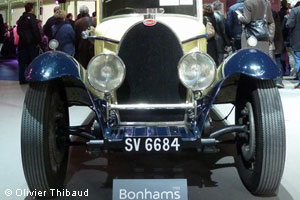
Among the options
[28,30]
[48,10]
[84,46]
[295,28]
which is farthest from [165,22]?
[48,10]

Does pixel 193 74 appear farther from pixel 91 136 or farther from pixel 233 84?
pixel 91 136

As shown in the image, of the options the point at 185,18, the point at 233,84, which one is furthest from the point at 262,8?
the point at 233,84

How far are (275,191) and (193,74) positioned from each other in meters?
0.97

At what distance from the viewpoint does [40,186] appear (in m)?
2.58

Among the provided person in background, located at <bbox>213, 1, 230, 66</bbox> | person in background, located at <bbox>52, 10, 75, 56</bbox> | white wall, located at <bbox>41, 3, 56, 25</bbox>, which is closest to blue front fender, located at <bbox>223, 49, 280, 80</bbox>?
person in background, located at <bbox>213, 1, 230, 66</bbox>

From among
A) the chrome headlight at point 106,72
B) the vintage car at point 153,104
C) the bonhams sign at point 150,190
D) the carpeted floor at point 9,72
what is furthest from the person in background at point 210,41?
the carpeted floor at point 9,72

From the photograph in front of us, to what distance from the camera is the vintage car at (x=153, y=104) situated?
8.33ft

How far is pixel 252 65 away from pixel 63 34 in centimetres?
485

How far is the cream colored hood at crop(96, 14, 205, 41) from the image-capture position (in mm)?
3279

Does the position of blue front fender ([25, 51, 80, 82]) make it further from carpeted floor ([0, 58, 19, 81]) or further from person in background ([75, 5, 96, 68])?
carpeted floor ([0, 58, 19, 81])

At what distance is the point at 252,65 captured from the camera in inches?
102

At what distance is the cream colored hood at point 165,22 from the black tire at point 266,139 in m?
→ 0.83

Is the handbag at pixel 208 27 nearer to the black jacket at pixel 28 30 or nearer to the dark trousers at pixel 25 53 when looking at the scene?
the black jacket at pixel 28 30

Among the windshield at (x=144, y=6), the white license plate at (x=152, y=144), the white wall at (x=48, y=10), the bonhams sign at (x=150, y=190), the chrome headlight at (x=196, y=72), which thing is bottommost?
the bonhams sign at (x=150, y=190)
